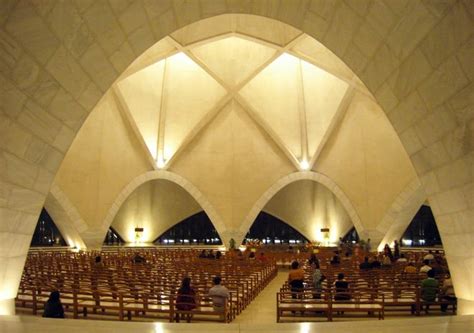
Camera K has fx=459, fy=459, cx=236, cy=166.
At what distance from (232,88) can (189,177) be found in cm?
668

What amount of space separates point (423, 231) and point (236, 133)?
1684 cm

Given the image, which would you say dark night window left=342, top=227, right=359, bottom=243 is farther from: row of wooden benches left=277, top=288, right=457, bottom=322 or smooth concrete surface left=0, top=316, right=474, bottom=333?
smooth concrete surface left=0, top=316, right=474, bottom=333

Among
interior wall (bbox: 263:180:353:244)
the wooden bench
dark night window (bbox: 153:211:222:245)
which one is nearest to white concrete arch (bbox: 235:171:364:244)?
interior wall (bbox: 263:180:353:244)

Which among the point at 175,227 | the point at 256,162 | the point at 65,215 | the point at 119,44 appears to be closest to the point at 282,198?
the point at 256,162

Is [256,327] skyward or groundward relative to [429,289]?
groundward

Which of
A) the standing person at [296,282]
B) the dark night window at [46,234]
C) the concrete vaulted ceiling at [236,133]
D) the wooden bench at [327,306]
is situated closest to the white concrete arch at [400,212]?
the concrete vaulted ceiling at [236,133]

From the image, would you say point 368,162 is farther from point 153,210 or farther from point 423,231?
point 153,210

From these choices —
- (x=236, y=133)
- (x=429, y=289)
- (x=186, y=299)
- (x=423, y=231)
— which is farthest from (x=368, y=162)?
(x=186, y=299)

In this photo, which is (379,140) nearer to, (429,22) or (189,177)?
(189,177)

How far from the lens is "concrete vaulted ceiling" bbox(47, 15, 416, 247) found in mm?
26312

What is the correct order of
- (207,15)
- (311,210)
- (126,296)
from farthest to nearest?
(311,210) → (207,15) → (126,296)

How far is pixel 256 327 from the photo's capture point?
5.74m

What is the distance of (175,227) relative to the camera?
1550 inches

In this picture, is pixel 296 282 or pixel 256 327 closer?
pixel 256 327
